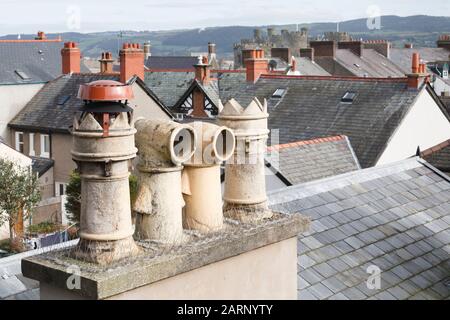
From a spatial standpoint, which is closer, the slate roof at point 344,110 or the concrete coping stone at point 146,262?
the concrete coping stone at point 146,262

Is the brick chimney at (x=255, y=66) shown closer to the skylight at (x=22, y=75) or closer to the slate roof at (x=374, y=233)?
the skylight at (x=22, y=75)

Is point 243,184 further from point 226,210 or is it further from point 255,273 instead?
point 255,273

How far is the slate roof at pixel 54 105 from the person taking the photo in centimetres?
3750

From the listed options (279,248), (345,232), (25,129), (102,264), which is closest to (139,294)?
(102,264)

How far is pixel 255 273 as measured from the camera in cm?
531

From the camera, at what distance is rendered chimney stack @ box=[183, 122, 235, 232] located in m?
5.09

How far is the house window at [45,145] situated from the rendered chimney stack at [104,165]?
3429 centimetres

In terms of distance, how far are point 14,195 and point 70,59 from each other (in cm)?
1596

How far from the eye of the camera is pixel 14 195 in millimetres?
27172

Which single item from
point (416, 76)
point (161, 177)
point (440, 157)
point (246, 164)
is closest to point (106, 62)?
point (416, 76)

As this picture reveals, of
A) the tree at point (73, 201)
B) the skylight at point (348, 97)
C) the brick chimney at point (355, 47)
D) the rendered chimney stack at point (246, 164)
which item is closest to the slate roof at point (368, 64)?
the brick chimney at point (355, 47)

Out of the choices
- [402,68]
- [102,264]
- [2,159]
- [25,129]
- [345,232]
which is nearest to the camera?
[102,264]

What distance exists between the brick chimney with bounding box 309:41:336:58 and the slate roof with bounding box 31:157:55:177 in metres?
30.2
